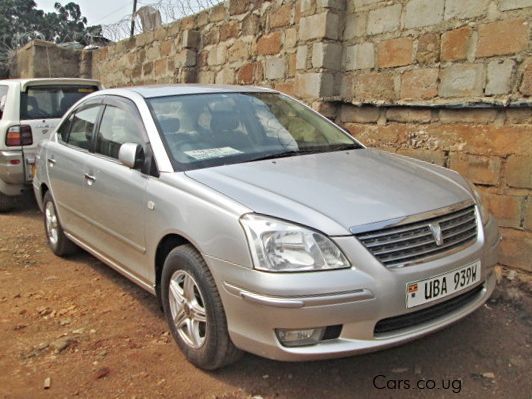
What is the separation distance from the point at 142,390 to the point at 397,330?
144 cm

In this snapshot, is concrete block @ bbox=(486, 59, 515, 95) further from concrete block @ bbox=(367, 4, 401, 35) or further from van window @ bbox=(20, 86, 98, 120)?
van window @ bbox=(20, 86, 98, 120)

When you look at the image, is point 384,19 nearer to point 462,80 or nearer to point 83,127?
point 462,80

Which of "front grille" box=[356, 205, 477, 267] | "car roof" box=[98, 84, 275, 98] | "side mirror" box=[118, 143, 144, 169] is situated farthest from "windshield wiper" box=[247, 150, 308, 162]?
"front grille" box=[356, 205, 477, 267]

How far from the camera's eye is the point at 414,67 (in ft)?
16.8

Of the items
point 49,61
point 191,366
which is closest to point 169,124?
point 191,366

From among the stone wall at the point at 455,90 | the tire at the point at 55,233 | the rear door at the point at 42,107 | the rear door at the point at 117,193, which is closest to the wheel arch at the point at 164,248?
the rear door at the point at 117,193

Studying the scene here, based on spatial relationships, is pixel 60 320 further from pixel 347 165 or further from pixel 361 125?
pixel 361 125

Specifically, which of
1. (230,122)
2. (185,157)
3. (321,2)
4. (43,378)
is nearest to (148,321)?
(43,378)

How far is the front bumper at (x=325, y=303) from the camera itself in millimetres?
2510

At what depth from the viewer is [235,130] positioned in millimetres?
3738

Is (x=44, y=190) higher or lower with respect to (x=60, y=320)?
higher

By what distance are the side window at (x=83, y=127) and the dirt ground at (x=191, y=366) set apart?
1300 millimetres

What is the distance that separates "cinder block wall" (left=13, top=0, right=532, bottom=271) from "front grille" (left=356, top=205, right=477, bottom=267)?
1.56 m

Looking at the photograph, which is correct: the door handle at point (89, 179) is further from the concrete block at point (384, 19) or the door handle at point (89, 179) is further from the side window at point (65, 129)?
the concrete block at point (384, 19)
